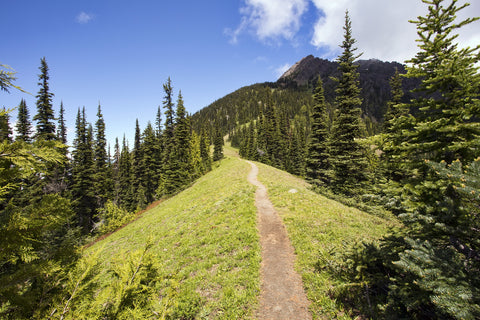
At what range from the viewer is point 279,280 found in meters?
7.74

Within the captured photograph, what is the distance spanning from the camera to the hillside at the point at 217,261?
388 centimetres

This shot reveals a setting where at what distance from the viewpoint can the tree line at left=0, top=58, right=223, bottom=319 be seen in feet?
8.62

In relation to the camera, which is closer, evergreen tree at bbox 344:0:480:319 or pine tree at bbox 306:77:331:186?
evergreen tree at bbox 344:0:480:319

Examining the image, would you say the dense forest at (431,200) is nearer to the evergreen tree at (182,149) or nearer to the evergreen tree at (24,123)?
the evergreen tree at (182,149)

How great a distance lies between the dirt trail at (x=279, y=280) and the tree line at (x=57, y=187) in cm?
597

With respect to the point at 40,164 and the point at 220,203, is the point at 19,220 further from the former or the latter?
the point at 220,203

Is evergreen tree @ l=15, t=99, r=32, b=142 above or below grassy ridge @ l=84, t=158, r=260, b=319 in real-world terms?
above

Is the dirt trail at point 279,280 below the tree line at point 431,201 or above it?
below

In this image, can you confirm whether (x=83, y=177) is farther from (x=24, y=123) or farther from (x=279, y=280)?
(x=279, y=280)

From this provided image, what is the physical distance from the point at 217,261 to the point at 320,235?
5.56m

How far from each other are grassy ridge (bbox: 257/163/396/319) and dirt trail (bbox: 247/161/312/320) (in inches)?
12.8

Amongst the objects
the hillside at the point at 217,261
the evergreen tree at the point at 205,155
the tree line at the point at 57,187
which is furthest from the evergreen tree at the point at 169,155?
the hillside at the point at 217,261

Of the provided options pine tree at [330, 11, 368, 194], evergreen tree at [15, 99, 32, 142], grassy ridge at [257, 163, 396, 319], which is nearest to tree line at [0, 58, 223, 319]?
evergreen tree at [15, 99, 32, 142]

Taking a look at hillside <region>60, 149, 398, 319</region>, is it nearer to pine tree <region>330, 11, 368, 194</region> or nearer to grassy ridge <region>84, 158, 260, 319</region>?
grassy ridge <region>84, 158, 260, 319</region>
